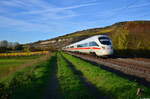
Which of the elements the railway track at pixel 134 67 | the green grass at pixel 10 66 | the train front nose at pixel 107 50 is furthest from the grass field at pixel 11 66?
the railway track at pixel 134 67

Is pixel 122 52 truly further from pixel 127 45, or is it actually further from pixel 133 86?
pixel 133 86

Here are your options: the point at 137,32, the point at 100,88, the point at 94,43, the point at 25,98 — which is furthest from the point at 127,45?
the point at 25,98

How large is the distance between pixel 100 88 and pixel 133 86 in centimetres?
187

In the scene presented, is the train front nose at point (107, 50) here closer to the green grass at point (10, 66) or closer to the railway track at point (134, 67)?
the railway track at point (134, 67)

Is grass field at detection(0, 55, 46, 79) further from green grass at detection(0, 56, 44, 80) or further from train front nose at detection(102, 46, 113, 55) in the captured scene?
train front nose at detection(102, 46, 113, 55)

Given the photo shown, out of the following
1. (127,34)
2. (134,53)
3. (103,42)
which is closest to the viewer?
(103,42)

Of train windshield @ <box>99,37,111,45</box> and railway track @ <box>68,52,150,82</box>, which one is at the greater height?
train windshield @ <box>99,37,111,45</box>

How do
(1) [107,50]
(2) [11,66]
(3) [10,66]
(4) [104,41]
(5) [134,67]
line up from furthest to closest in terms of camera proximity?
1. (3) [10,66]
2. (2) [11,66]
3. (4) [104,41]
4. (1) [107,50]
5. (5) [134,67]

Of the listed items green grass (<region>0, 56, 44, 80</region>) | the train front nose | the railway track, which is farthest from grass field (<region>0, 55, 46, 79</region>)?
the railway track

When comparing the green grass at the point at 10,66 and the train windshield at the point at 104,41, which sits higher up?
the train windshield at the point at 104,41

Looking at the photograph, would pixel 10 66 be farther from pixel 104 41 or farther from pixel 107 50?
pixel 107 50

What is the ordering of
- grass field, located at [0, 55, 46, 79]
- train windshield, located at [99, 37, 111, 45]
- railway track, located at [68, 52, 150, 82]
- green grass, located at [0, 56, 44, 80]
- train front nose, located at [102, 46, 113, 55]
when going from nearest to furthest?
railway track, located at [68, 52, 150, 82] < train front nose, located at [102, 46, 113, 55] < train windshield, located at [99, 37, 111, 45] < green grass, located at [0, 56, 44, 80] < grass field, located at [0, 55, 46, 79]

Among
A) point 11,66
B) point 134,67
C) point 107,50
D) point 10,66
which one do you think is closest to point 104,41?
point 107,50

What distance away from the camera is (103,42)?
30.4 meters
